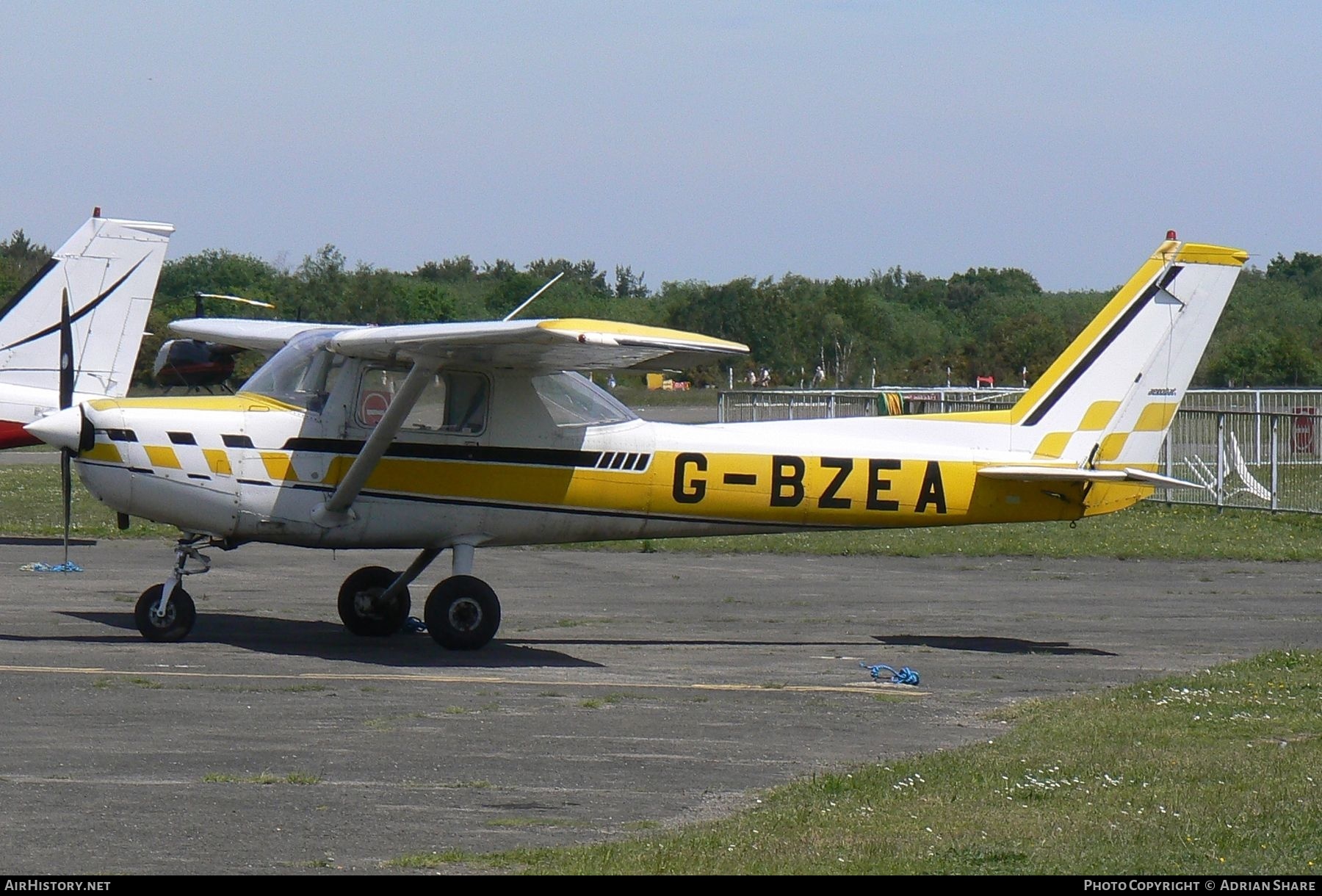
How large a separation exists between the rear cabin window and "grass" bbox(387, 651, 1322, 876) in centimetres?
519

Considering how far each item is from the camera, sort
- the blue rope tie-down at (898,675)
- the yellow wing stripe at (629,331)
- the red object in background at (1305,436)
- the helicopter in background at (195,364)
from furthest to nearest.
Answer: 1. the red object in background at (1305,436)
2. the helicopter in background at (195,364)
3. the blue rope tie-down at (898,675)
4. the yellow wing stripe at (629,331)

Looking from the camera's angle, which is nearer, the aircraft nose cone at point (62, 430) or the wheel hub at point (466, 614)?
the aircraft nose cone at point (62, 430)

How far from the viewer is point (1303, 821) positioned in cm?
648

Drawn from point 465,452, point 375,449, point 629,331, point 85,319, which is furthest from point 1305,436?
point 85,319

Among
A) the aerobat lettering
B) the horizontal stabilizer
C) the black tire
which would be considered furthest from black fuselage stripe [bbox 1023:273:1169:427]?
the black tire

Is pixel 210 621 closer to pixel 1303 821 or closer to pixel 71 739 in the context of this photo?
pixel 71 739

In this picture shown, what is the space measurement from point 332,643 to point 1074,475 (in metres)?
6.40

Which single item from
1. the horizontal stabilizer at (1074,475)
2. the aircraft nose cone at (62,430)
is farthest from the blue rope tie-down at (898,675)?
the aircraft nose cone at (62,430)

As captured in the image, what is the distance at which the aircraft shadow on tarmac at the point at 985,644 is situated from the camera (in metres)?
12.8

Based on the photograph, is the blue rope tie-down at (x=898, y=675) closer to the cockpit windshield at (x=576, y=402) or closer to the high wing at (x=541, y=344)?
the high wing at (x=541, y=344)

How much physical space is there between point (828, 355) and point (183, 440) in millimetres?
55085

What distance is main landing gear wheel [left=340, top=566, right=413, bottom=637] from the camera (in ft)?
43.4

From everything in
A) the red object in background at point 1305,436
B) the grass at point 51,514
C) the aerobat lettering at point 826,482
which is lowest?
the grass at point 51,514

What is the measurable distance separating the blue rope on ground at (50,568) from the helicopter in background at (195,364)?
2263 mm
